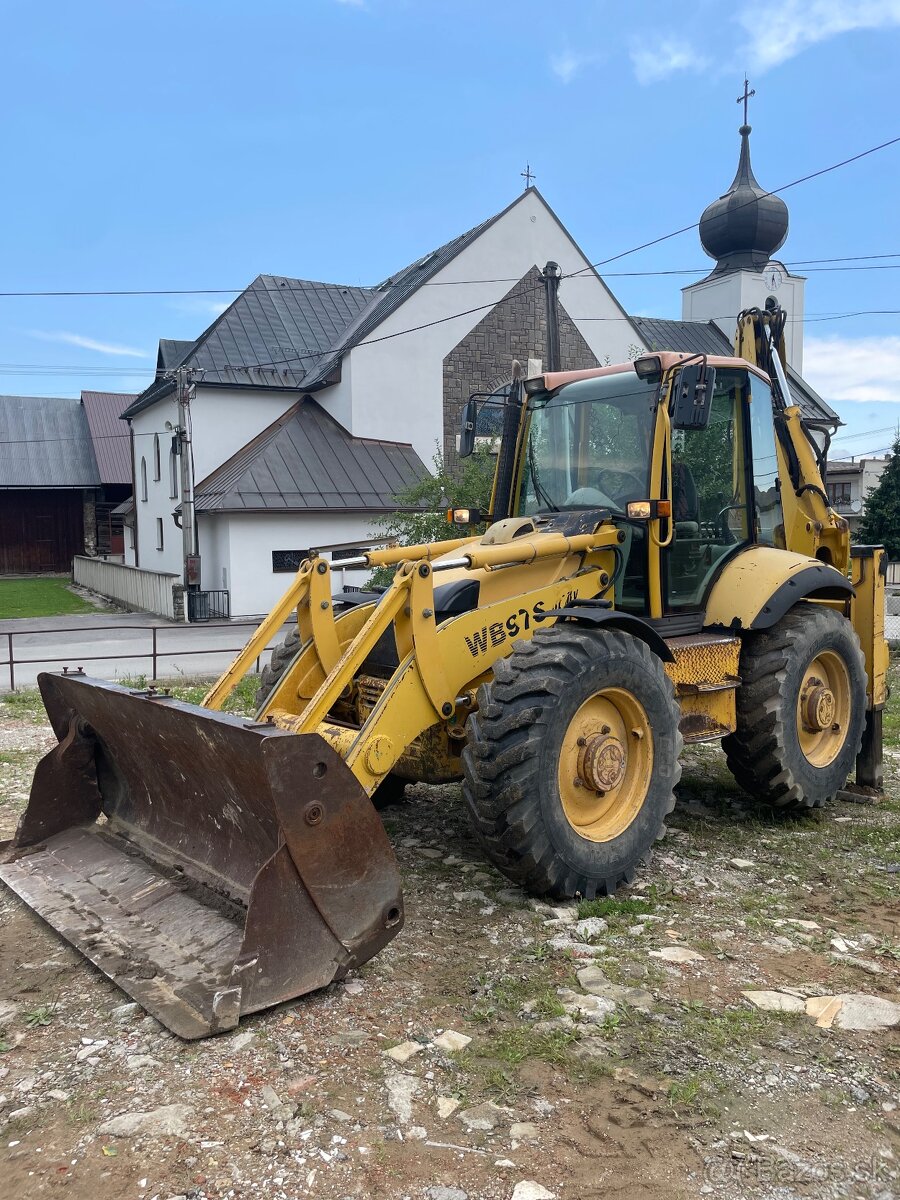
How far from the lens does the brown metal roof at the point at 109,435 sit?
125 ft

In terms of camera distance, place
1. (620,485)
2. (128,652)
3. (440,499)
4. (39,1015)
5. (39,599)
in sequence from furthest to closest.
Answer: (39,599)
(440,499)
(128,652)
(620,485)
(39,1015)

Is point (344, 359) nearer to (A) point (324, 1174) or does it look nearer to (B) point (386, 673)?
(B) point (386, 673)

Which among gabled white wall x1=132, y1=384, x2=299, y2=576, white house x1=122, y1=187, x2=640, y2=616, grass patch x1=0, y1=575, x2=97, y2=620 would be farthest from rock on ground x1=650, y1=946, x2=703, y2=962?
grass patch x1=0, y1=575, x2=97, y2=620

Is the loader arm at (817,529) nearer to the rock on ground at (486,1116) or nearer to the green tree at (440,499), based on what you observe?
the rock on ground at (486,1116)

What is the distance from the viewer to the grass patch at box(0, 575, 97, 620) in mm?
24891

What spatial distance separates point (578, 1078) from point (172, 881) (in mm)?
2098

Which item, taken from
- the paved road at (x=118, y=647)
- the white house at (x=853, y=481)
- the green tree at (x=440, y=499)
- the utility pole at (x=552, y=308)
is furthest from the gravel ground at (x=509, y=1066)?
the white house at (x=853, y=481)

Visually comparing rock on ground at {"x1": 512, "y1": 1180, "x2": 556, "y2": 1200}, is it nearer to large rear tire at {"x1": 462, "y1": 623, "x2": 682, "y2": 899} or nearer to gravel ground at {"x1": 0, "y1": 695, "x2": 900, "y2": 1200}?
gravel ground at {"x1": 0, "y1": 695, "x2": 900, "y2": 1200}

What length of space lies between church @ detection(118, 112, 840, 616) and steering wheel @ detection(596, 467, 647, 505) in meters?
16.6

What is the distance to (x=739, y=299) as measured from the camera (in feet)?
106

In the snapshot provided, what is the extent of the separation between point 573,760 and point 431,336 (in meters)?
21.9

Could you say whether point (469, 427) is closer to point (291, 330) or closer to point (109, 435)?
point (291, 330)

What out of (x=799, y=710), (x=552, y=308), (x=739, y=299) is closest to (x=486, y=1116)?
(x=799, y=710)

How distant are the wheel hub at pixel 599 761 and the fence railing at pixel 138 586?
1945 centimetres
